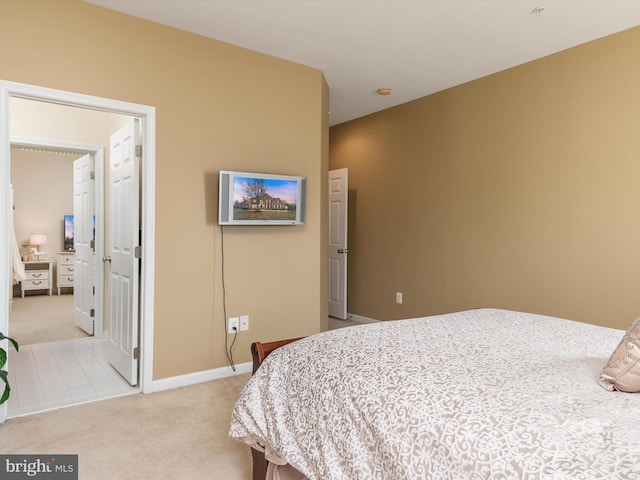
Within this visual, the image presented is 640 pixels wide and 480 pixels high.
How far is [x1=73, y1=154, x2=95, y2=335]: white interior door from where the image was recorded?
485cm

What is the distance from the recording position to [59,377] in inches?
136

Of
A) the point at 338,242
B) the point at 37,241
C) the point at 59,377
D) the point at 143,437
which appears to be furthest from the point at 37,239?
the point at 143,437

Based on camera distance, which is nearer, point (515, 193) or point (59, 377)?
point (59, 377)

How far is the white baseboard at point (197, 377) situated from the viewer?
313cm

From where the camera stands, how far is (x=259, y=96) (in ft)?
11.7

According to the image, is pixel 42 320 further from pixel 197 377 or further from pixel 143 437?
pixel 143 437

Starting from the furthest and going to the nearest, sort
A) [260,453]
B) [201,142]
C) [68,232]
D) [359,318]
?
[68,232], [359,318], [201,142], [260,453]

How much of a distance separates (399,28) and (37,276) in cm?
738

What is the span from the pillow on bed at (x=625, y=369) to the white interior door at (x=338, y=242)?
4.23 metres

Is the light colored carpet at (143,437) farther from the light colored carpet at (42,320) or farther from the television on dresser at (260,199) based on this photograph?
the light colored carpet at (42,320)

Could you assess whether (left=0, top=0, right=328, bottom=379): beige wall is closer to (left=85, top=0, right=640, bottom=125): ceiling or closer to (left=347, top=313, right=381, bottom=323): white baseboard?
(left=85, top=0, right=640, bottom=125): ceiling

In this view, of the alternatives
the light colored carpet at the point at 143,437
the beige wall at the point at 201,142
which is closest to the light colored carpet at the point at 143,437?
the light colored carpet at the point at 143,437

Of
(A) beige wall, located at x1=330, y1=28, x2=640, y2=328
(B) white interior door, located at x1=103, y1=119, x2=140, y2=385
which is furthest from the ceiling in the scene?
(B) white interior door, located at x1=103, y1=119, x2=140, y2=385

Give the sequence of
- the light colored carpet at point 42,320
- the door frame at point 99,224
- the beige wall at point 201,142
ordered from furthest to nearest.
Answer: the light colored carpet at point 42,320 < the door frame at point 99,224 < the beige wall at point 201,142
